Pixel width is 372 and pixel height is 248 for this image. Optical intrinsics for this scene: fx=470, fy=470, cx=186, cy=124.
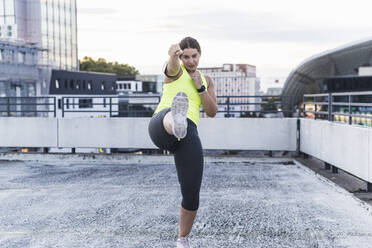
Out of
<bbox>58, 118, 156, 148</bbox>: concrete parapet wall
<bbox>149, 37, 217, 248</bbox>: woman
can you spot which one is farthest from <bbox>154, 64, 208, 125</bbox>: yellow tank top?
<bbox>58, 118, 156, 148</bbox>: concrete parapet wall

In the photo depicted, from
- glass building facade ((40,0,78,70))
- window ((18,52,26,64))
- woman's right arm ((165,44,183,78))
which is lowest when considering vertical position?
woman's right arm ((165,44,183,78))

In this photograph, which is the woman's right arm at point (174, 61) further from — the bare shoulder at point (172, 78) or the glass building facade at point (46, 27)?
the glass building facade at point (46, 27)

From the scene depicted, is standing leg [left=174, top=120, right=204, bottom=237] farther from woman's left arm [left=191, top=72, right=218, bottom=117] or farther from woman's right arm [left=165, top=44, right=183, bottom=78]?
woman's right arm [left=165, top=44, right=183, bottom=78]

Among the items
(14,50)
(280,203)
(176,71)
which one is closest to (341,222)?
(280,203)

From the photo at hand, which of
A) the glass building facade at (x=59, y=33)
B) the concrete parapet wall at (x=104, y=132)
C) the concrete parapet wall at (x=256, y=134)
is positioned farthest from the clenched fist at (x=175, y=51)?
the glass building facade at (x=59, y=33)

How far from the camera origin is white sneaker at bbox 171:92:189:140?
3445 mm

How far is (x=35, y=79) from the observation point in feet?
194

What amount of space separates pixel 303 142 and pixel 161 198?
18.6 feet

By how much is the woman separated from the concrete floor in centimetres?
103

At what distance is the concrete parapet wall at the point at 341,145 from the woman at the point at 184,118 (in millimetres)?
4224

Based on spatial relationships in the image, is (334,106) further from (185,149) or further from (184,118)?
(184,118)

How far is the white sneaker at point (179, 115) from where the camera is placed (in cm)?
345

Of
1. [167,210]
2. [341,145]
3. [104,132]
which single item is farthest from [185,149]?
[104,132]

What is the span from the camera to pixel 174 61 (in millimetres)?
3684
